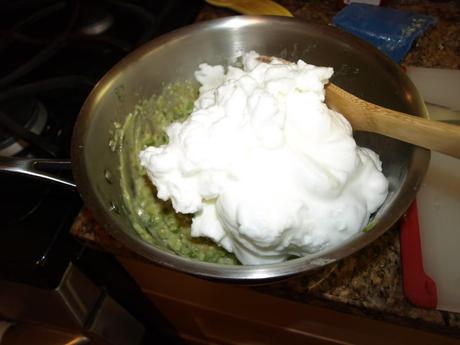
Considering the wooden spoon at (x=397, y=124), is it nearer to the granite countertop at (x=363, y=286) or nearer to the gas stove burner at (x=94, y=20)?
the granite countertop at (x=363, y=286)

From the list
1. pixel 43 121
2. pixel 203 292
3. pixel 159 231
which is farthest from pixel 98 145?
pixel 203 292

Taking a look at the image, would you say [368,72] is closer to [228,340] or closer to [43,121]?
[43,121]

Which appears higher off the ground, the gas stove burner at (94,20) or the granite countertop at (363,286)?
the gas stove burner at (94,20)

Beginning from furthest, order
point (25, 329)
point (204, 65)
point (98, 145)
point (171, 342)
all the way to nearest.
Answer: point (171, 342), point (25, 329), point (204, 65), point (98, 145)

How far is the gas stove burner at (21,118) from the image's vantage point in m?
0.83

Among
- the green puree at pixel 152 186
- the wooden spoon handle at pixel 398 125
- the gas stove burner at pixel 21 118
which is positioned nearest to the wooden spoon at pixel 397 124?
the wooden spoon handle at pixel 398 125

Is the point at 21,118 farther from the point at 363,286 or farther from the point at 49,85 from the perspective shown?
the point at 363,286

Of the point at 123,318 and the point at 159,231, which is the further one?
the point at 123,318

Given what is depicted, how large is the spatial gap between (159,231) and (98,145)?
0.17 metres

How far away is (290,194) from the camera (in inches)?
21.7

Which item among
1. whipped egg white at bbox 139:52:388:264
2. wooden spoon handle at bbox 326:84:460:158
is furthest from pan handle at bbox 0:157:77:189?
wooden spoon handle at bbox 326:84:460:158

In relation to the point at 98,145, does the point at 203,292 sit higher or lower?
lower

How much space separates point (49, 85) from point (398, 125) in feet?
2.21

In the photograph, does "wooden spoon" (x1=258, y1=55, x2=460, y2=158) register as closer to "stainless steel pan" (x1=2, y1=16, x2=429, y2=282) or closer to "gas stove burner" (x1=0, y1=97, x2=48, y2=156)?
"stainless steel pan" (x1=2, y1=16, x2=429, y2=282)
